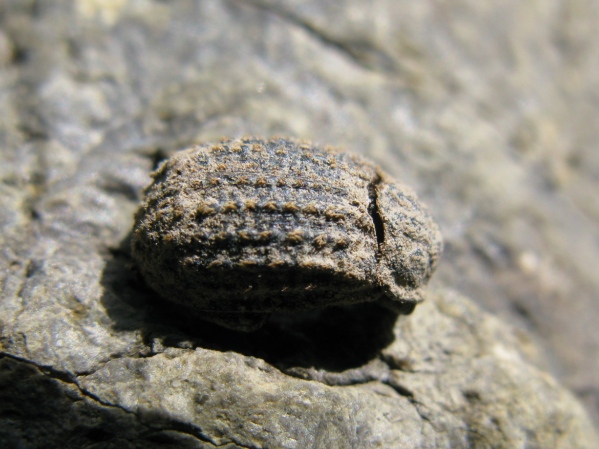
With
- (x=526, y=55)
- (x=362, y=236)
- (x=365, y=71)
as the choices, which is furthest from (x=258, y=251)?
(x=526, y=55)

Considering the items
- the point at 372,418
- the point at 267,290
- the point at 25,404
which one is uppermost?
the point at 267,290

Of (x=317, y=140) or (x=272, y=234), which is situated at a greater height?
(x=272, y=234)

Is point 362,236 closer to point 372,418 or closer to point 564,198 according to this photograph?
point 372,418

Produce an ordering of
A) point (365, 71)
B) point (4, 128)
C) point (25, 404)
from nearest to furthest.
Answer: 1. point (25, 404)
2. point (4, 128)
3. point (365, 71)

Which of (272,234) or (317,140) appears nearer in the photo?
(272,234)
